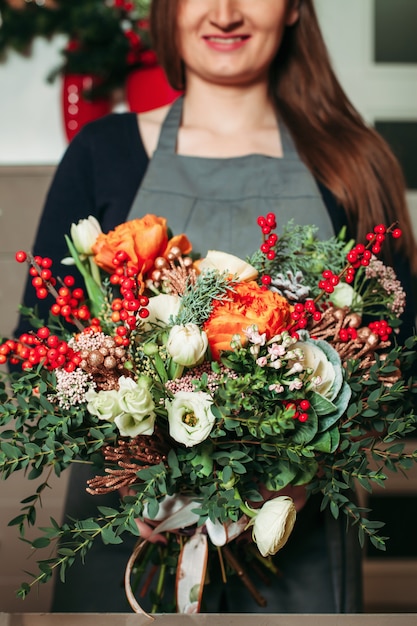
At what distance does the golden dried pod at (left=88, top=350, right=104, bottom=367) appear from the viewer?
63cm

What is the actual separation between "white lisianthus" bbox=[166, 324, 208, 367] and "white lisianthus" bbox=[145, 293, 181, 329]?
0.19ft

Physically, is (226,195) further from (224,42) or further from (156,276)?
(156,276)

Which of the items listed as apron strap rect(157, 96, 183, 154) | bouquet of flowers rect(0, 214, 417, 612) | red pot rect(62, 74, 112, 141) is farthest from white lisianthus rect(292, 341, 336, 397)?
red pot rect(62, 74, 112, 141)

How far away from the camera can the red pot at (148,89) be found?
92.4 inches

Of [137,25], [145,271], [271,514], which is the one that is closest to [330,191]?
[145,271]

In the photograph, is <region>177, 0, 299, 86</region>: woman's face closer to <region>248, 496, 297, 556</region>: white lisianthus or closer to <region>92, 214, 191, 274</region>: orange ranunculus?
<region>92, 214, 191, 274</region>: orange ranunculus

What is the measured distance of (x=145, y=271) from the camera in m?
0.74

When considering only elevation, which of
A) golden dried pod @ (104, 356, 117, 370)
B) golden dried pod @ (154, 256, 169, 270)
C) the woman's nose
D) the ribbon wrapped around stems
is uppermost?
the woman's nose

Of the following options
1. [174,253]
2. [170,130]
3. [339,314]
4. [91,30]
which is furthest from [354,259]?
[91,30]

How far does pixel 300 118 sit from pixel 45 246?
0.41 m

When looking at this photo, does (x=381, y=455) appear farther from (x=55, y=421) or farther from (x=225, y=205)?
(x=225, y=205)

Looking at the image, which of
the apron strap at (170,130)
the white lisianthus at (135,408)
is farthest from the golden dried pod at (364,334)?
the apron strap at (170,130)

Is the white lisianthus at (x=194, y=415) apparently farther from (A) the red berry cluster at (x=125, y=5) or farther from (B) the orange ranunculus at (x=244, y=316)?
(A) the red berry cluster at (x=125, y=5)

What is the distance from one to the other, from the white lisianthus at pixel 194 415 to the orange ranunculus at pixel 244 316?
5 centimetres
